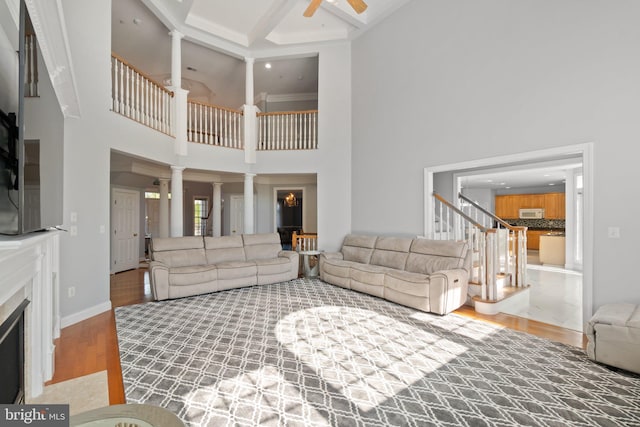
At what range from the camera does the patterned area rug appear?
6.22ft

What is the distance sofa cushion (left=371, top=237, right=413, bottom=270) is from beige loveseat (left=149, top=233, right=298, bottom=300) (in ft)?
5.37

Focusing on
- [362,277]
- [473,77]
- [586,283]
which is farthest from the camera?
[362,277]

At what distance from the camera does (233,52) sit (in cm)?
656

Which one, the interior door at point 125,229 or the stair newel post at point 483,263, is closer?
the stair newel post at point 483,263

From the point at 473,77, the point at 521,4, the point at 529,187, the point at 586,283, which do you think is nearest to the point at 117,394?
the point at 586,283

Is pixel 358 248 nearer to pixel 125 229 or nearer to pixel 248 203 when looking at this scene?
pixel 248 203

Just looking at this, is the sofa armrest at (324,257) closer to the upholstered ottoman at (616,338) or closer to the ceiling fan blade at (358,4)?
the upholstered ottoman at (616,338)

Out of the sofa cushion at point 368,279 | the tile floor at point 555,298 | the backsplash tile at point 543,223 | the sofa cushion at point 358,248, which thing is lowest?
the tile floor at point 555,298

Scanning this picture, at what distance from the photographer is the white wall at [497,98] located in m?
2.98

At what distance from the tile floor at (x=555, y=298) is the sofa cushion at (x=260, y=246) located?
4.13 metres

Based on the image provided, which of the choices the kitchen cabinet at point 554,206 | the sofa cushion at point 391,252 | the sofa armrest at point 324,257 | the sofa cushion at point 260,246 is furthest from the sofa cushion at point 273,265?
the kitchen cabinet at point 554,206

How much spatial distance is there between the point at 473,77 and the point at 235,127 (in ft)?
16.1

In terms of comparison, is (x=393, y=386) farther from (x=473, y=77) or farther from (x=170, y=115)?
(x=170, y=115)

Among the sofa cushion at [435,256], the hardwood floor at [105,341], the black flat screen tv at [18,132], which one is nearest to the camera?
the black flat screen tv at [18,132]
